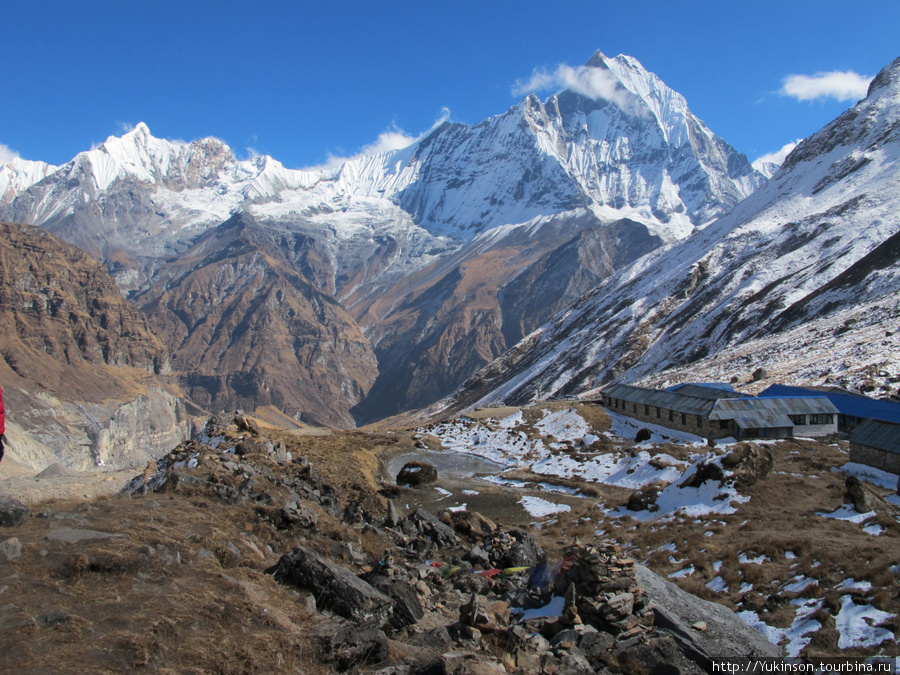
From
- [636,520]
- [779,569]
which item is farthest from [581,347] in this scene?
[779,569]

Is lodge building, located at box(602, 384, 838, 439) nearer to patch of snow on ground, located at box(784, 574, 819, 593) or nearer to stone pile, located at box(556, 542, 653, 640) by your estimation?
patch of snow on ground, located at box(784, 574, 819, 593)

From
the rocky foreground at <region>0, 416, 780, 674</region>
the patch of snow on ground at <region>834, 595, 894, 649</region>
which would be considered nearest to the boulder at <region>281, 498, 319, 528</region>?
the rocky foreground at <region>0, 416, 780, 674</region>

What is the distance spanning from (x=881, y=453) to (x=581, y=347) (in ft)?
361

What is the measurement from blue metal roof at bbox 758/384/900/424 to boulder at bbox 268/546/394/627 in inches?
1457

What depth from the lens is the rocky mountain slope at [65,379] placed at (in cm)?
13575

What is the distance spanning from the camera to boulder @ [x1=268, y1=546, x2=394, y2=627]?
1170cm

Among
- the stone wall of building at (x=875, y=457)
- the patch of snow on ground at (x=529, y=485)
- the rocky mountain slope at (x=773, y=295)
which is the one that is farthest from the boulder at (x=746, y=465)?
the rocky mountain slope at (x=773, y=295)

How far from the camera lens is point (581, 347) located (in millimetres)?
137125

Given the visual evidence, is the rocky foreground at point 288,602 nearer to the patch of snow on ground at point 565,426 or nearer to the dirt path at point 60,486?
the dirt path at point 60,486

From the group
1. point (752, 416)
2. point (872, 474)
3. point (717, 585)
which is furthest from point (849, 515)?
point (752, 416)

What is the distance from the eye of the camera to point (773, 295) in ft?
338

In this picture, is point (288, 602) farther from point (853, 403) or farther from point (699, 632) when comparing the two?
point (853, 403)

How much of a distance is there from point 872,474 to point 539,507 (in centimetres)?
1647

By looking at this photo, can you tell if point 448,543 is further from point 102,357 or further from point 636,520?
point 102,357
